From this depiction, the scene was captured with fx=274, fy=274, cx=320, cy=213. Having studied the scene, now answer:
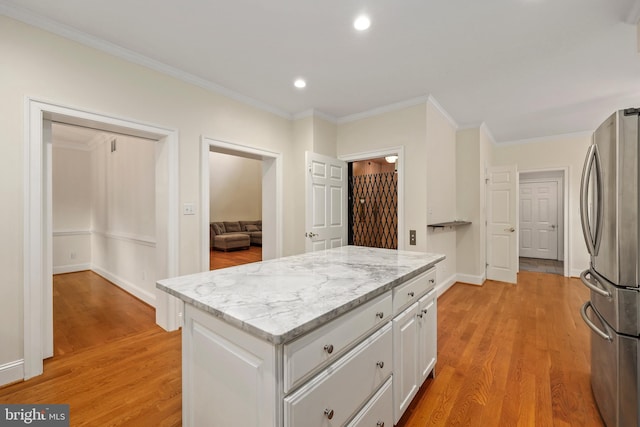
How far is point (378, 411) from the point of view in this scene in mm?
1337

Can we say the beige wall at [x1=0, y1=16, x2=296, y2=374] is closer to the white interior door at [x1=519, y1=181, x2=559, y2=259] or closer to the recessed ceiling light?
the recessed ceiling light

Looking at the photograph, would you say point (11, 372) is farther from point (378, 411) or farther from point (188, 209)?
point (378, 411)

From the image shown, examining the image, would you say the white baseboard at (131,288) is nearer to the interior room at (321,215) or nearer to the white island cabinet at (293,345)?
the interior room at (321,215)

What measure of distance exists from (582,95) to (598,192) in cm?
267

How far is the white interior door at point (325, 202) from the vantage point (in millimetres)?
3594

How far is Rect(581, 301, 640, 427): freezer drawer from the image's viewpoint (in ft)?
4.56

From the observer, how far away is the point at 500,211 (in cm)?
473

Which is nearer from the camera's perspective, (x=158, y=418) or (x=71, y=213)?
(x=158, y=418)

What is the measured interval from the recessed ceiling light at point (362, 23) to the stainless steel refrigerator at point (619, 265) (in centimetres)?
164

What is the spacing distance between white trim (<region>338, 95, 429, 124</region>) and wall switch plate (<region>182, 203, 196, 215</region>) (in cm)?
250

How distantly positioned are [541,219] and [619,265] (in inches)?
255

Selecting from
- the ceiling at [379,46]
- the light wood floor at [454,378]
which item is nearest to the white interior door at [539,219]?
the ceiling at [379,46]

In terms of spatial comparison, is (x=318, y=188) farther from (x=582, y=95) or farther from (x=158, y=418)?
(x=582, y=95)

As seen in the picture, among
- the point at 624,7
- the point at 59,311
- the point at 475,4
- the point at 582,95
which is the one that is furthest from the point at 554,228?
the point at 59,311
